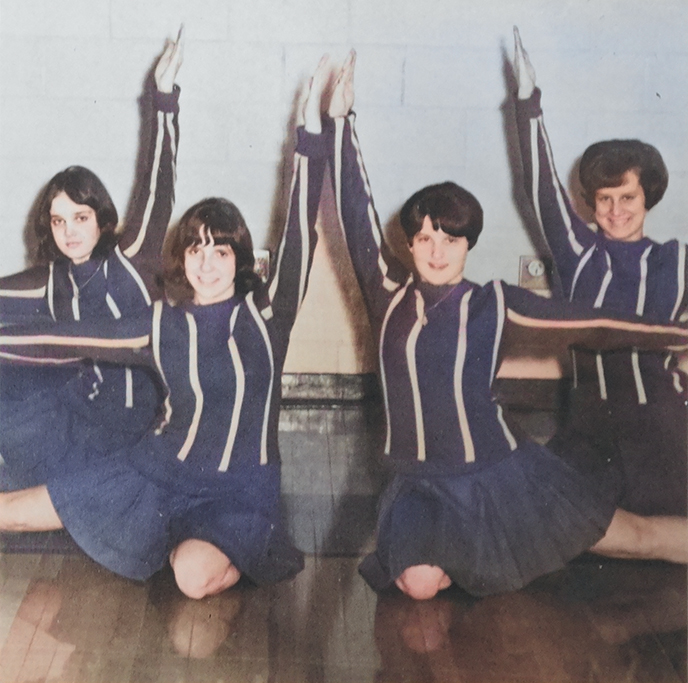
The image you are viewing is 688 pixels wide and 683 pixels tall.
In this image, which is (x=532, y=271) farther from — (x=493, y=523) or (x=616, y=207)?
(x=493, y=523)

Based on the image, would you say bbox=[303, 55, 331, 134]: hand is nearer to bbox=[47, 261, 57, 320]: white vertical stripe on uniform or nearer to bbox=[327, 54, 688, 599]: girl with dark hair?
bbox=[327, 54, 688, 599]: girl with dark hair

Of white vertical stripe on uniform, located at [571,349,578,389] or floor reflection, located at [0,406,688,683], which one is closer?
floor reflection, located at [0,406,688,683]

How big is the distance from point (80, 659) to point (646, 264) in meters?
1.28

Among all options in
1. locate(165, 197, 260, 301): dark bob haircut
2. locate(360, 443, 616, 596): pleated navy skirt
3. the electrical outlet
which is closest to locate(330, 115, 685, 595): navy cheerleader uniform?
locate(360, 443, 616, 596): pleated navy skirt

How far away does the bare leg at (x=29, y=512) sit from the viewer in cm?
160

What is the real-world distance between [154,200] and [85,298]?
24 cm

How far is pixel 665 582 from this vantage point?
157 cm

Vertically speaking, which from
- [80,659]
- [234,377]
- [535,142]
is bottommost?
[80,659]

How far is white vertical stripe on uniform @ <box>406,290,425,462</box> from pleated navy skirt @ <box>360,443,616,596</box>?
2.9 inches

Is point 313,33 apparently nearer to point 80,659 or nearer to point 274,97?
point 274,97

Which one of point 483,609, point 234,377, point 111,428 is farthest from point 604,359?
point 111,428

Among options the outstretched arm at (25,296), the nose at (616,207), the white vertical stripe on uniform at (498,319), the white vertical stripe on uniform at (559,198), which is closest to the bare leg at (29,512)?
the outstretched arm at (25,296)

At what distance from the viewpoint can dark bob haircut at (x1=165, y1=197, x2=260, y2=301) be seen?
1548 millimetres

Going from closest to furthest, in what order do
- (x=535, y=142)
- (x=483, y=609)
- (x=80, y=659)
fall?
(x=80, y=659) → (x=483, y=609) → (x=535, y=142)
